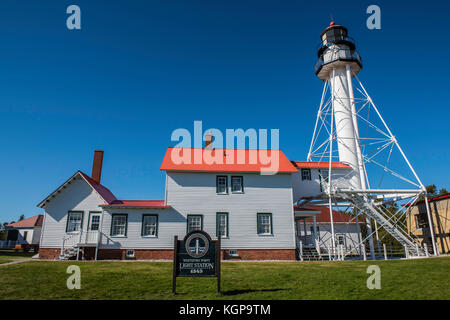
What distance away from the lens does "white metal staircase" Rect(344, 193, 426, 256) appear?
2343cm

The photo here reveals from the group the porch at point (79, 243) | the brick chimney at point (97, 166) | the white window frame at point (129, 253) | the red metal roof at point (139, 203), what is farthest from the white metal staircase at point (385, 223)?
the brick chimney at point (97, 166)

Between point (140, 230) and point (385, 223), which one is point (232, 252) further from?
point (385, 223)

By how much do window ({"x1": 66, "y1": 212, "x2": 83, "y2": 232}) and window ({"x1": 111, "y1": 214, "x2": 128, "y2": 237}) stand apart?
9.14ft

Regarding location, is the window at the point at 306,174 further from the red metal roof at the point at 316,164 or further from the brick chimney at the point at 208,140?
the brick chimney at the point at 208,140

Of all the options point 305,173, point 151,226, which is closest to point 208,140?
point 151,226

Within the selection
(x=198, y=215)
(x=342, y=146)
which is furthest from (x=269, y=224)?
(x=342, y=146)

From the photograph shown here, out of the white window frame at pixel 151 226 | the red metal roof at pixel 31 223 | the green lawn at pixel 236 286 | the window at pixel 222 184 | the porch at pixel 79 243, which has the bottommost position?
the green lawn at pixel 236 286

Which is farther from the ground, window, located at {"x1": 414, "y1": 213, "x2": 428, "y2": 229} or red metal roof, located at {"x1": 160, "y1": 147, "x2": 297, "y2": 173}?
red metal roof, located at {"x1": 160, "y1": 147, "x2": 297, "y2": 173}

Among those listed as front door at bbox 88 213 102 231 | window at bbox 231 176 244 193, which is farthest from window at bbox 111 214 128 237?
window at bbox 231 176 244 193

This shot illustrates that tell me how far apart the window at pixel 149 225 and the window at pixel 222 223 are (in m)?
4.92

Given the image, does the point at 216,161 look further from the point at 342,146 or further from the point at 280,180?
the point at 342,146

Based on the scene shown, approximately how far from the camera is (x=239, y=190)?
977 inches

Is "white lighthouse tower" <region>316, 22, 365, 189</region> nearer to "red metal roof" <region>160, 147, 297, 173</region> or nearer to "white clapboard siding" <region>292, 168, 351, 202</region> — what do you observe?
"white clapboard siding" <region>292, 168, 351, 202</region>

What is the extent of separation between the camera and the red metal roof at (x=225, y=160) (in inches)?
974
